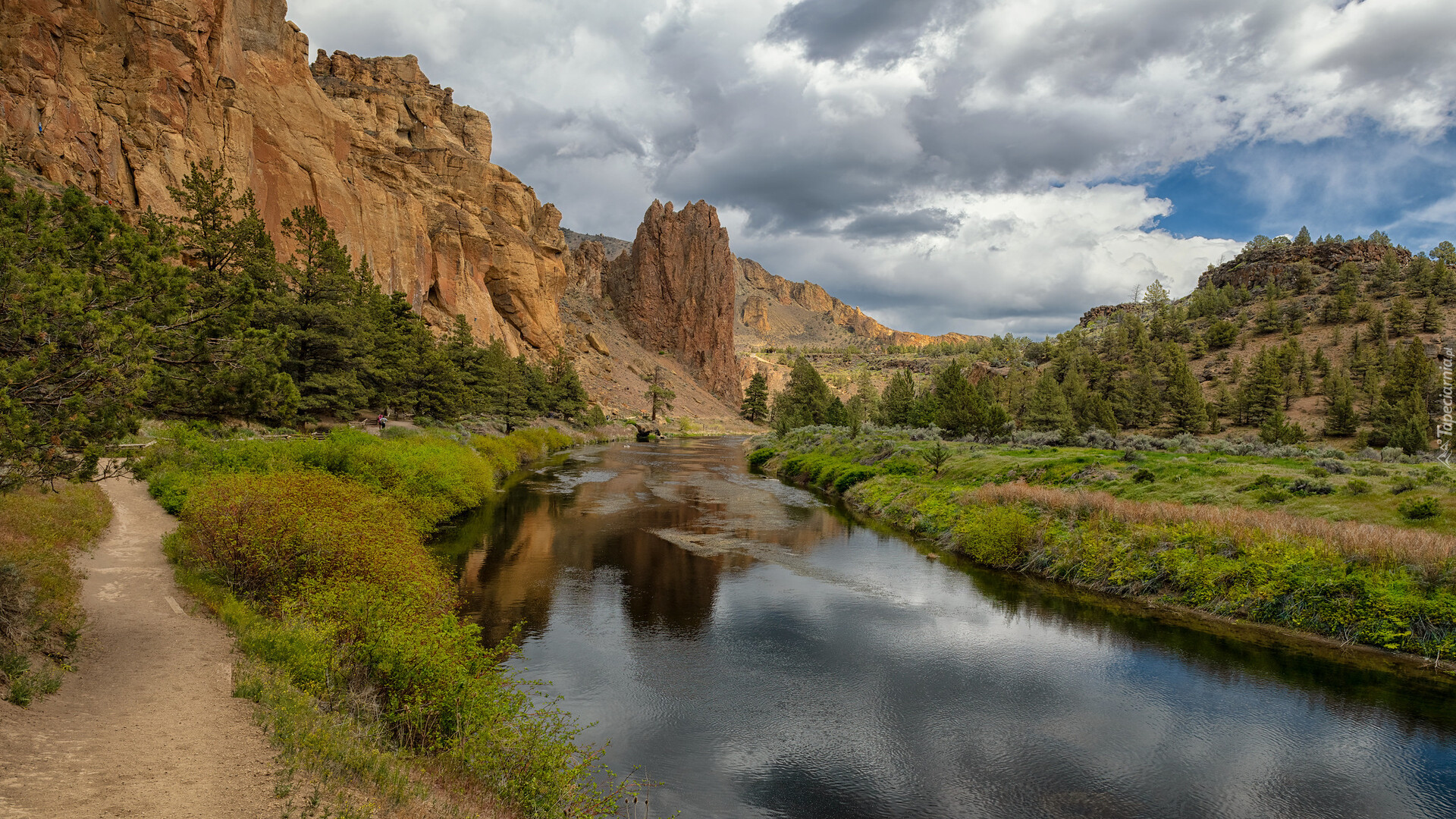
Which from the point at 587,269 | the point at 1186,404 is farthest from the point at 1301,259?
the point at 587,269

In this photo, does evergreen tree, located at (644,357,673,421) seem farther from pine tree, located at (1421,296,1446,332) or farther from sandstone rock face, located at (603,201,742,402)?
pine tree, located at (1421,296,1446,332)

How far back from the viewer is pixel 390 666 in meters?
9.77

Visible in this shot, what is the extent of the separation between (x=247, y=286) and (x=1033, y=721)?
606 inches

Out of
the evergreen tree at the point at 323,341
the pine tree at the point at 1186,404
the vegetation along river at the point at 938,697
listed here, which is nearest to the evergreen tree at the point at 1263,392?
the pine tree at the point at 1186,404

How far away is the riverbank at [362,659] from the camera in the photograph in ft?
25.0

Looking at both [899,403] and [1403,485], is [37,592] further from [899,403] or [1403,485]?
[899,403]

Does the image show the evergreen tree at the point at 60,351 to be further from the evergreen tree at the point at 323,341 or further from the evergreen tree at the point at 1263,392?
the evergreen tree at the point at 1263,392

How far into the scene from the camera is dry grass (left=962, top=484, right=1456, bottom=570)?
15.8 metres

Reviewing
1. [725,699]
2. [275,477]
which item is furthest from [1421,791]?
[275,477]

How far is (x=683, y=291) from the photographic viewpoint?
582ft

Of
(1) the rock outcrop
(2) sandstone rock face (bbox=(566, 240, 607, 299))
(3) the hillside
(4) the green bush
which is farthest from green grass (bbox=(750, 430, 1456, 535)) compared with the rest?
(2) sandstone rock face (bbox=(566, 240, 607, 299))

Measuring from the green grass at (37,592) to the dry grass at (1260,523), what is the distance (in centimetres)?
2562

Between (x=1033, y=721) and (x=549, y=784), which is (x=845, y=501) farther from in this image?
(x=549, y=784)

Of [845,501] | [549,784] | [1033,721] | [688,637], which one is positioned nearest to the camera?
[549,784]
